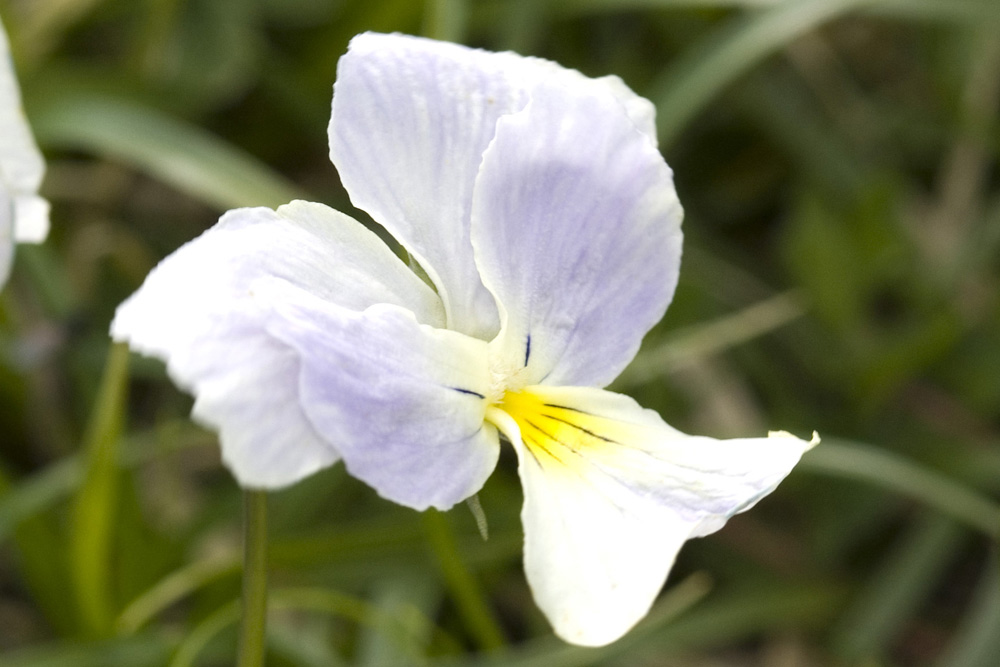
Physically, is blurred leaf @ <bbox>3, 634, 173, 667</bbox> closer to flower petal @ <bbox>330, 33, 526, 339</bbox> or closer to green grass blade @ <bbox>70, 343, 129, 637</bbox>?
green grass blade @ <bbox>70, 343, 129, 637</bbox>

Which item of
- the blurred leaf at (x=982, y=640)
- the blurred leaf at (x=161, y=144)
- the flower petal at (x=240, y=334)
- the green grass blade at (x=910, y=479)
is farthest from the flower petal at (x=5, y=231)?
the blurred leaf at (x=982, y=640)

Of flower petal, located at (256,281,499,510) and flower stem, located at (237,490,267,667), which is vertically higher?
flower petal, located at (256,281,499,510)

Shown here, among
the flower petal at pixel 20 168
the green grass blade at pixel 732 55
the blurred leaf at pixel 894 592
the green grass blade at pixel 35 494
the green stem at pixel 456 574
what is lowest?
the blurred leaf at pixel 894 592

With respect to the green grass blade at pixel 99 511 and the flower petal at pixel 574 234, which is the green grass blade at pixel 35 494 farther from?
the flower petal at pixel 574 234

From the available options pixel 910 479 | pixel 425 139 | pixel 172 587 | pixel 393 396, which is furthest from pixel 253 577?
pixel 910 479

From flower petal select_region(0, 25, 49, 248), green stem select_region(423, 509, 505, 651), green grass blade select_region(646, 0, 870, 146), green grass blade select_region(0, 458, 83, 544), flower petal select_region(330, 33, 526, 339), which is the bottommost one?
green grass blade select_region(0, 458, 83, 544)

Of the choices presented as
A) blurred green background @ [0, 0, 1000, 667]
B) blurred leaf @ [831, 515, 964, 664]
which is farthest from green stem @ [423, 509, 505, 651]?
blurred leaf @ [831, 515, 964, 664]
